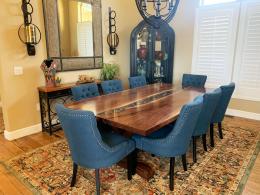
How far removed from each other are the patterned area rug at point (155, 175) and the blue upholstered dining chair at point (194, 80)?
1352 mm

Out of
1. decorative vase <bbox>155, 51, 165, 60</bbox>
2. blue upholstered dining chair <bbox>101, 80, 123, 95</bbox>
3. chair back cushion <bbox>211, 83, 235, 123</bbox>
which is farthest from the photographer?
decorative vase <bbox>155, 51, 165, 60</bbox>

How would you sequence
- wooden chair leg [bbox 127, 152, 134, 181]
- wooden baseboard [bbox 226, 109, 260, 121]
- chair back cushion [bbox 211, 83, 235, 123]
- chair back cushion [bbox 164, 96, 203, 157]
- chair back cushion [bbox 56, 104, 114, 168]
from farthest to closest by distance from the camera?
wooden baseboard [bbox 226, 109, 260, 121]
chair back cushion [bbox 211, 83, 235, 123]
wooden chair leg [bbox 127, 152, 134, 181]
chair back cushion [bbox 164, 96, 203, 157]
chair back cushion [bbox 56, 104, 114, 168]

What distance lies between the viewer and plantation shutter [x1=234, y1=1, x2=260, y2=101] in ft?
12.4

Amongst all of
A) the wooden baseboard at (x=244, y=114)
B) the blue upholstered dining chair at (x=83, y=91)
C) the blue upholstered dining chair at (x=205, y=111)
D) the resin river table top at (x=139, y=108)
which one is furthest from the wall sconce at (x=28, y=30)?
the wooden baseboard at (x=244, y=114)

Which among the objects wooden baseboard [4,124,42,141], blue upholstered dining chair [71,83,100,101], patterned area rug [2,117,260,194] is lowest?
patterned area rug [2,117,260,194]

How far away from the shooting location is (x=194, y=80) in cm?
405

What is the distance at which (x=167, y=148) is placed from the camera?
6.39ft

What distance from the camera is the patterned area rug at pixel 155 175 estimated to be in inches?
81.1

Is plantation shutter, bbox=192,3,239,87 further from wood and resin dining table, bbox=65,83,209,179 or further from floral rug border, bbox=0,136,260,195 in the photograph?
floral rug border, bbox=0,136,260,195

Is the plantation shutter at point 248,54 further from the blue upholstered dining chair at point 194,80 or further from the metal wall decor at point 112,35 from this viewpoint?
the metal wall decor at point 112,35

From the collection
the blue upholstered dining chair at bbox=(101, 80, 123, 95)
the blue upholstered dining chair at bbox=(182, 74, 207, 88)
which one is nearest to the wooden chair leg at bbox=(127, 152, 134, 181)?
the blue upholstered dining chair at bbox=(101, 80, 123, 95)

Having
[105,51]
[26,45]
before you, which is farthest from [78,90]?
[105,51]

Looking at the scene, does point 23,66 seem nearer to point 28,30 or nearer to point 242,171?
point 28,30

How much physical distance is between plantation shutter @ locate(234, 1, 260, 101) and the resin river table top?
1580 mm
